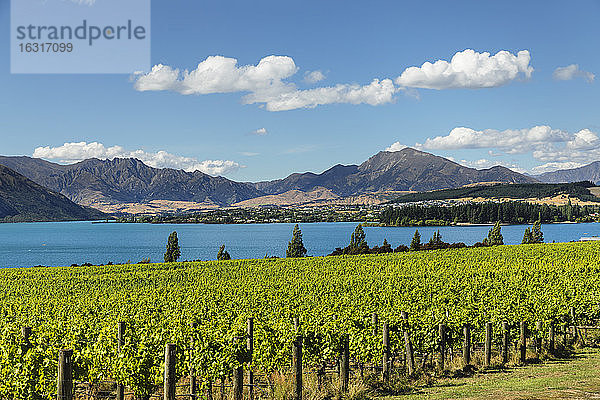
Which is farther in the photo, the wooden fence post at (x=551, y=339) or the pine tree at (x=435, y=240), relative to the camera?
the pine tree at (x=435, y=240)

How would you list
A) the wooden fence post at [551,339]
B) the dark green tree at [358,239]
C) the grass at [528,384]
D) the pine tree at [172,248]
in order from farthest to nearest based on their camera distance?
the dark green tree at [358,239] → the pine tree at [172,248] → the wooden fence post at [551,339] → the grass at [528,384]

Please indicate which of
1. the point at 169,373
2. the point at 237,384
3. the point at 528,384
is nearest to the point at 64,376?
the point at 169,373

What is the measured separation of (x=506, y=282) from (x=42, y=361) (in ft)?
108

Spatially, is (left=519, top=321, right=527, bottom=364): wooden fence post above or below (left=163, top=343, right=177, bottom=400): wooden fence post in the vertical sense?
below

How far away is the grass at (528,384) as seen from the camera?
1369 cm

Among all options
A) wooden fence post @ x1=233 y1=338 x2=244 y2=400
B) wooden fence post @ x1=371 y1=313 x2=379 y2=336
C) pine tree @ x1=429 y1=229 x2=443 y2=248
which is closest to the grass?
wooden fence post @ x1=371 y1=313 x2=379 y2=336

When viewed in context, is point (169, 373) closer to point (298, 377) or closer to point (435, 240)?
point (298, 377)

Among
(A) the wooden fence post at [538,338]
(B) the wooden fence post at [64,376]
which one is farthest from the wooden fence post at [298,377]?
(A) the wooden fence post at [538,338]

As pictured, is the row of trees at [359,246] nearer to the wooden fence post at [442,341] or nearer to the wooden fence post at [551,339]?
the wooden fence post at [551,339]

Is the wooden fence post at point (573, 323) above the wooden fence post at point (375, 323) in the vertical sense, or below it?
below

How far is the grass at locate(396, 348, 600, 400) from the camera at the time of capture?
44.9 ft

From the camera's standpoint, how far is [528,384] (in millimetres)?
14945

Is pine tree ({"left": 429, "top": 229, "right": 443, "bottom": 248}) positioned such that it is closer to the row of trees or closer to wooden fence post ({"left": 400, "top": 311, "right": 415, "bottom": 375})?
the row of trees

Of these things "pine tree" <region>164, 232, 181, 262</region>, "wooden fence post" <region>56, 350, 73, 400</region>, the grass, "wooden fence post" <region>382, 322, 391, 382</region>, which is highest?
"wooden fence post" <region>56, 350, 73, 400</region>
